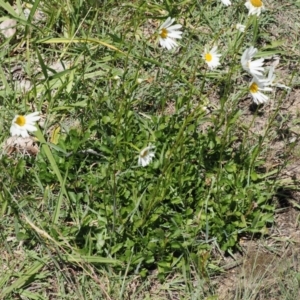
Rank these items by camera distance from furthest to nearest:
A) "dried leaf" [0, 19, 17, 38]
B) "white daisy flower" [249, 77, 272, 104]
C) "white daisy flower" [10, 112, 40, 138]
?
"dried leaf" [0, 19, 17, 38]
"white daisy flower" [249, 77, 272, 104]
"white daisy flower" [10, 112, 40, 138]

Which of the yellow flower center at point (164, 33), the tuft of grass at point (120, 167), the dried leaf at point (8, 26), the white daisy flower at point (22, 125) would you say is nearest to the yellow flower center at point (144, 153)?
the tuft of grass at point (120, 167)

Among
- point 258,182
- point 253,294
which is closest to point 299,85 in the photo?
point 258,182

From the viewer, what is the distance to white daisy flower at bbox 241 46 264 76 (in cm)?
199

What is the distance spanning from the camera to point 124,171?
7.57 ft

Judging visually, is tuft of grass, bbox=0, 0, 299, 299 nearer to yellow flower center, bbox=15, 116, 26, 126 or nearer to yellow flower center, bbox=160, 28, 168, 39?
yellow flower center, bbox=160, 28, 168, 39

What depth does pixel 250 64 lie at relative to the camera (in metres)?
2.14

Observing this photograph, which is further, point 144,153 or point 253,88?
point 253,88

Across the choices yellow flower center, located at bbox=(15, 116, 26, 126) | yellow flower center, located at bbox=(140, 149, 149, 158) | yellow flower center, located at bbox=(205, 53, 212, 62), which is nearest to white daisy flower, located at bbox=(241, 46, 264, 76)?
yellow flower center, located at bbox=(205, 53, 212, 62)

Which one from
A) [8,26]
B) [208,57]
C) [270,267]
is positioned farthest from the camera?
[8,26]

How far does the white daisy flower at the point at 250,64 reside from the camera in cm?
199

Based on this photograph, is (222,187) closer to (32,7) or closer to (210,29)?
(210,29)

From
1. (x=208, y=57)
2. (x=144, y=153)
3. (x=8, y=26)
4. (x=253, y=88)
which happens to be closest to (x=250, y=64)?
(x=253, y=88)

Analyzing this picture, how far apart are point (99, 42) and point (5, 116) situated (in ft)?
1.73

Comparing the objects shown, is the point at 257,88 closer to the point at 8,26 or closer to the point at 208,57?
the point at 208,57
